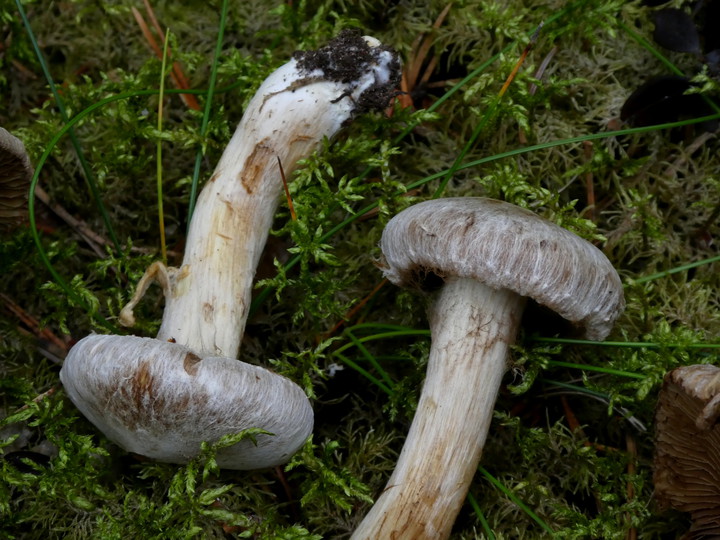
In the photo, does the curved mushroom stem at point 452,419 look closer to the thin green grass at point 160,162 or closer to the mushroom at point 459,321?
the mushroom at point 459,321

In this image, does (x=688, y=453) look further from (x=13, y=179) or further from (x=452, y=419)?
(x=13, y=179)

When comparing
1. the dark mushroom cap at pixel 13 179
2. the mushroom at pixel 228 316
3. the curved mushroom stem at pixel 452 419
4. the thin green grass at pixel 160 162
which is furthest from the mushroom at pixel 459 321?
the dark mushroom cap at pixel 13 179

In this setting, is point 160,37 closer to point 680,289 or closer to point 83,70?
point 83,70

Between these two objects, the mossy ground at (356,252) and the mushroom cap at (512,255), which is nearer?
the mushroom cap at (512,255)

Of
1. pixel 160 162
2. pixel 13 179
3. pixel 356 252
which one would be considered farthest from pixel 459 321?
pixel 13 179

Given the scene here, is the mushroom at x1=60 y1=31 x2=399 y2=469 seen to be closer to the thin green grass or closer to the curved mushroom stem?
the thin green grass

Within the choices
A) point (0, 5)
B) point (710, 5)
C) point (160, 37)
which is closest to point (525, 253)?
point (710, 5)

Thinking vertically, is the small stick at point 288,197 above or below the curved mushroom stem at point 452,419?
above
